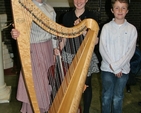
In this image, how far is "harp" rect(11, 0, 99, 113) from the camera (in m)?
0.85

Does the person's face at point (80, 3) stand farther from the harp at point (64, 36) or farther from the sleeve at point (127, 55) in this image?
the sleeve at point (127, 55)

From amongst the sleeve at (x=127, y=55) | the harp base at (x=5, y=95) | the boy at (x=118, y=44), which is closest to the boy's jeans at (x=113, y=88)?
the boy at (x=118, y=44)

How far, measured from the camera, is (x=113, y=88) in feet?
5.65

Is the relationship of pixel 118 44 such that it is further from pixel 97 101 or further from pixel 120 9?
pixel 97 101

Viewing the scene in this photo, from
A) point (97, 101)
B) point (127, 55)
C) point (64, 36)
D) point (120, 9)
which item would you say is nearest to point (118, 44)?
point (127, 55)

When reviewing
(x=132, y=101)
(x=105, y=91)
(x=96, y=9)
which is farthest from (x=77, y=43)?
(x=96, y=9)

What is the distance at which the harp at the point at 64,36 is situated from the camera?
0.85 m

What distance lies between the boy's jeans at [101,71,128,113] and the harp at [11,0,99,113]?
0.38 metres

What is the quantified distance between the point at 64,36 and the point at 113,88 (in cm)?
79

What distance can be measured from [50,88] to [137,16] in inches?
129

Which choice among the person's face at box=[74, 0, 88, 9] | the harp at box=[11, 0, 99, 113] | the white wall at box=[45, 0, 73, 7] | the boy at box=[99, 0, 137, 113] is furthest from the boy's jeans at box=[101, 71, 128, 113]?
the white wall at box=[45, 0, 73, 7]

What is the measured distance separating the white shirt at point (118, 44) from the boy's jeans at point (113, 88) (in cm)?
8

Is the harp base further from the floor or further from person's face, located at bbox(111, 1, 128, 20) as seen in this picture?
person's face, located at bbox(111, 1, 128, 20)

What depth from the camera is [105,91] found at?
174 cm
